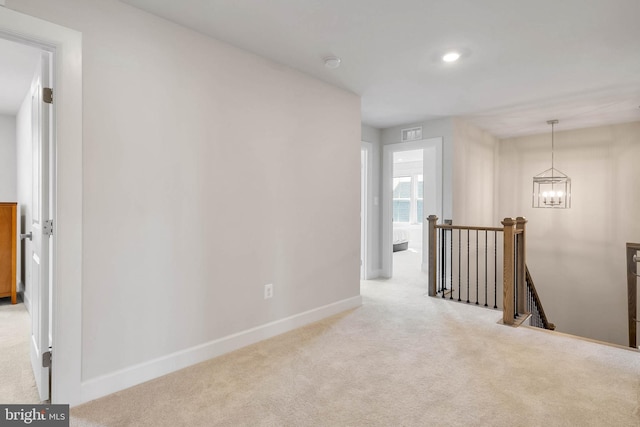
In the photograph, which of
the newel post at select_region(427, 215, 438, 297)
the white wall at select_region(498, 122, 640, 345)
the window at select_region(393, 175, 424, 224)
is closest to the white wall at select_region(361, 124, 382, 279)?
the newel post at select_region(427, 215, 438, 297)

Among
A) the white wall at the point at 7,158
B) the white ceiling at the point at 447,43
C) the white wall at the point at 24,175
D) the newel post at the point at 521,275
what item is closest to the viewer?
the white ceiling at the point at 447,43

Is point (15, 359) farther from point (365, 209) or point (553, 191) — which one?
point (553, 191)

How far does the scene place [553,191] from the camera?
552 cm

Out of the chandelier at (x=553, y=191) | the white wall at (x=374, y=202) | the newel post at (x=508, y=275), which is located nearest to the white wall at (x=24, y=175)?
the white wall at (x=374, y=202)

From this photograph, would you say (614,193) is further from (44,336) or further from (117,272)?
(44,336)

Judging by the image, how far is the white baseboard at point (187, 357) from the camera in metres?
1.93

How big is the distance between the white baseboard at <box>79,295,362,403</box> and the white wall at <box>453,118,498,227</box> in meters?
2.68

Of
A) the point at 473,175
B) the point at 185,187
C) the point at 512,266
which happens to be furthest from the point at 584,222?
the point at 185,187

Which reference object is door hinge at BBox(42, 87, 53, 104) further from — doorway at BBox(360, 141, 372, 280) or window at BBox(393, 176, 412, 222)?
window at BBox(393, 176, 412, 222)

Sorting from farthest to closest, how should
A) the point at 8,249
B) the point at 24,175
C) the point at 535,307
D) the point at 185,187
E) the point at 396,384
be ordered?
1. the point at 535,307
2. the point at 8,249
3. the point at 24,175
4. the point at 185,187
5. the point at 396,384

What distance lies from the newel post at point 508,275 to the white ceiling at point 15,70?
166 inches

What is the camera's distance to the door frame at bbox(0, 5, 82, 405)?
1775 mm

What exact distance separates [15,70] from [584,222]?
7.33m

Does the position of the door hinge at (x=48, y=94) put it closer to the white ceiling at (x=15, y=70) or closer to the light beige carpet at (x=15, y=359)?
the white ceiling at (x=15, y=70)
